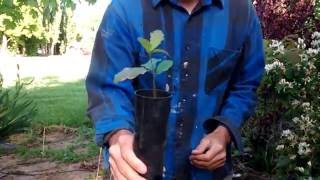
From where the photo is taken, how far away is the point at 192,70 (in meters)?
1.80

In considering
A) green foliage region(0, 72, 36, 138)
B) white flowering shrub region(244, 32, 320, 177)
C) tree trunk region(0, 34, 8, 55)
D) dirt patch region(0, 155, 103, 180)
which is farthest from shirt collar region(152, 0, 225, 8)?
tree trunk region(0, 34, 8, 55)

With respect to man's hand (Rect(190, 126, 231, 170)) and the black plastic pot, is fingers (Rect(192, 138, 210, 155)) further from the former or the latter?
the black plastic pot

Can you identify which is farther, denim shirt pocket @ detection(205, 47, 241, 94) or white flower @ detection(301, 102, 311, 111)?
white flower @ detection(301, 102, 311, 111)

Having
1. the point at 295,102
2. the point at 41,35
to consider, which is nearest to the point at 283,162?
the point at 295,102

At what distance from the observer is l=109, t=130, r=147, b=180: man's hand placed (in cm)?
132

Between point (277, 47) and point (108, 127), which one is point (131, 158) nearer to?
point (108, 127)

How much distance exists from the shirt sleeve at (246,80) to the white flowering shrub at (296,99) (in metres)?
1.61

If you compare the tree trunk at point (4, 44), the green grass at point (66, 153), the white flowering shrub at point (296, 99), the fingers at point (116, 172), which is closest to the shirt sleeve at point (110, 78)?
the fingers at point (116, 172)

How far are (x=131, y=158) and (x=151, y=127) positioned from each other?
0.12 m

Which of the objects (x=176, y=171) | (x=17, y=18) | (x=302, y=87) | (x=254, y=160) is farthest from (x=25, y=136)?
(x=176, y=171)

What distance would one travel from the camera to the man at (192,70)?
168 cm

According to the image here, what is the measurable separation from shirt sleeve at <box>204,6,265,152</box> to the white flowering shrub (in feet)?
5.29

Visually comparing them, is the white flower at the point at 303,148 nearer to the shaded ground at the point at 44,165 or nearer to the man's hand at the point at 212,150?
the man's hand at the point at 212,150

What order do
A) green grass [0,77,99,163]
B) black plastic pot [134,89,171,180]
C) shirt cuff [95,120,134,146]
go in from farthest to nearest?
green grass [0,77,99,163] → shirt cuff [95,120,134,146] → black plastic pot [134,89,171,180]
